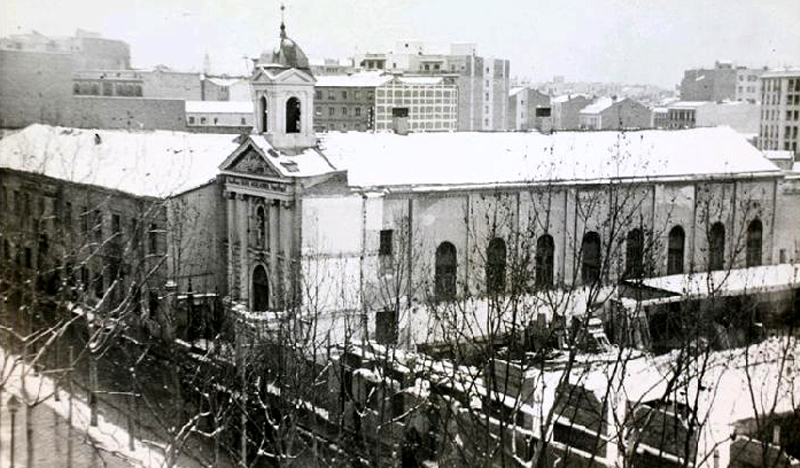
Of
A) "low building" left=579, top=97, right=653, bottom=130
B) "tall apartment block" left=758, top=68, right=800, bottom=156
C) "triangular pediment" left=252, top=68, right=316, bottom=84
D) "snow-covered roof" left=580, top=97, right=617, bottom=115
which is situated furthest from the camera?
"snow-covered roof" left=580, top=97, right=617, bottom=115

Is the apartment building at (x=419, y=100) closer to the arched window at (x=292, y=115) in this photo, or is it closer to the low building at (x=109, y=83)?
the low building at (x=109, y=83)

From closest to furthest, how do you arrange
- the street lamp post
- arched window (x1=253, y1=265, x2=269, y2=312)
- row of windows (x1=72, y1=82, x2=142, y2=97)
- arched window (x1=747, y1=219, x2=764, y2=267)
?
the street lamp post
arched window (x1=253, y1=265, x2=269, y2=312)
arched window (x1=747, y1=219, x2=764, y2=267)
row of windows (x1=72, y1=82, x2=142, y2=97)

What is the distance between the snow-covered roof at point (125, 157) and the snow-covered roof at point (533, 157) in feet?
14.9

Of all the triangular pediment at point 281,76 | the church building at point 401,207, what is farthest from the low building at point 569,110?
the triangular pediment at point 281,76

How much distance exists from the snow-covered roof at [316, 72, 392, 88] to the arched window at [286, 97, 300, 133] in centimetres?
4114

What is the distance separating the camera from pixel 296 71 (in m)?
29.8

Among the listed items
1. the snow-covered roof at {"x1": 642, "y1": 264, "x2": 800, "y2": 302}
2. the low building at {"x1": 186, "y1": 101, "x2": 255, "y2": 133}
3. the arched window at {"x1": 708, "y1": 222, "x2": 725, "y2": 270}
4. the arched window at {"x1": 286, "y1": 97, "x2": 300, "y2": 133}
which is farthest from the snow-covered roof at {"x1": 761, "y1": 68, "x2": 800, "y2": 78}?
the arched window at {"x1": 286, "y1": 97, "x2": 300, "y2": 133}

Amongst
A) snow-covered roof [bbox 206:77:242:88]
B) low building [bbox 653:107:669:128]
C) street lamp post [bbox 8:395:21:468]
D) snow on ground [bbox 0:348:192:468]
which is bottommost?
snow on ground [bbox 0:348:192:468]

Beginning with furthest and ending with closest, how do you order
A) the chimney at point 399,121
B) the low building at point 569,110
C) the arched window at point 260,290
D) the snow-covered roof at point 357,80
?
the low building at point 569,110, the snow-covered roof at point 357,80, the chimney at point 399,121, the arched window at point 260,290

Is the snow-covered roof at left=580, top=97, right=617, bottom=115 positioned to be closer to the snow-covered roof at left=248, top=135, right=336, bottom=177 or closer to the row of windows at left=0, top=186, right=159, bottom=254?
the row of windows at left=0, top=186, right=159, bottom=254

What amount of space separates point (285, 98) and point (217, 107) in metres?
31.4

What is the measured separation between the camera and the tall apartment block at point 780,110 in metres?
57.1

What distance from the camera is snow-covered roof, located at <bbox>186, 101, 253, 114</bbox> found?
58612 millimetres

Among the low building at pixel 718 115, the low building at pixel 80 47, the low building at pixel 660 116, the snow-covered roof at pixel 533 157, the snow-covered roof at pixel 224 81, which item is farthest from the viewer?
the low building at pixel 660 116
